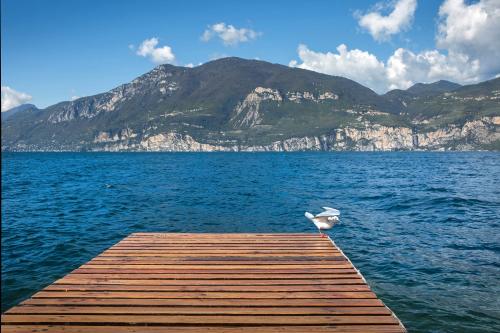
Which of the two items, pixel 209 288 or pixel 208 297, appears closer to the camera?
pixel 208 297

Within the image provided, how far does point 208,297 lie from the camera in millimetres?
8289

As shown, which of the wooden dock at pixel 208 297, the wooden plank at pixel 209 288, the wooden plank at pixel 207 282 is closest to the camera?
the wooden dock at pixel 208 297

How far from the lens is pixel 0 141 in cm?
232

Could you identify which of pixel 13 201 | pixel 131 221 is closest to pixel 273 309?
pixel 131 221

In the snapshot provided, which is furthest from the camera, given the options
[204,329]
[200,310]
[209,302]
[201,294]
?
[201,294]

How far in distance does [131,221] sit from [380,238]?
16.0m

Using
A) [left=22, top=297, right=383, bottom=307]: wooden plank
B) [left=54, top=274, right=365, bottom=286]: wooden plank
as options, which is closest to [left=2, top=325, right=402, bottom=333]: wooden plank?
[left=22, top=297, right=383, bottom=307]: wooden plank

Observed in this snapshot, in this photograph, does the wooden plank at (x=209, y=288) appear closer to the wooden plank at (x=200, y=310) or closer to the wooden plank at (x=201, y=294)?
the wooden plank at (x=201, y=294)

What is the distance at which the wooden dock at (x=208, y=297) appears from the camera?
7098mm

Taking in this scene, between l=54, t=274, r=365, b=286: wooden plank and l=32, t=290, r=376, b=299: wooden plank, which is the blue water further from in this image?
l=32, t=290, r=376, b=299: wooden plank

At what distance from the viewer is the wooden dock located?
7098mm

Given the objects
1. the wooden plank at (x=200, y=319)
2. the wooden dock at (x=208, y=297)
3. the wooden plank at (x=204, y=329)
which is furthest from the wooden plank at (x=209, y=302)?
the wooden plank at (x=204, y=329)

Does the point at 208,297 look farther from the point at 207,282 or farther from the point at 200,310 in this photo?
the point at 207,282

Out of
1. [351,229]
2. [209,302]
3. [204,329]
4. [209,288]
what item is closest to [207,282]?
[209,288]
